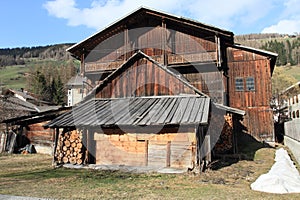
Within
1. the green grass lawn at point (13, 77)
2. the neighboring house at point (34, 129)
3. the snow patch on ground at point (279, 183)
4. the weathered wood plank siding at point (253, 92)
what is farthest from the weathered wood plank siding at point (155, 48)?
the green grass lawn at point (13, 77)

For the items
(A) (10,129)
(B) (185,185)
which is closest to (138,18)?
(A) (10,129)

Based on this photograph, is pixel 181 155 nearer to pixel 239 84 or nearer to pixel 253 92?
pixel 239 84

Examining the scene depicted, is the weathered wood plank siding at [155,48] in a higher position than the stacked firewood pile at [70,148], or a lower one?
higher

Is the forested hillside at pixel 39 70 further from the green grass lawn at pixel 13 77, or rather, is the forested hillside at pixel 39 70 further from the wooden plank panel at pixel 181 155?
the wooden plank panel at pixel 181 155

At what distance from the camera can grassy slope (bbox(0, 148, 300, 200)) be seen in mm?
7750

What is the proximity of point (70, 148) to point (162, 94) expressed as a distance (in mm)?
5480

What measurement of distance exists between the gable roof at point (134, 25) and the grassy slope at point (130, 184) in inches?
466

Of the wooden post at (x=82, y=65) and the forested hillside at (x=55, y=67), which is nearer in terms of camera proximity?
the wooden post at (x=82, y=65)

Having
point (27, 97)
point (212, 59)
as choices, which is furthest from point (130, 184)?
point (27, 97)

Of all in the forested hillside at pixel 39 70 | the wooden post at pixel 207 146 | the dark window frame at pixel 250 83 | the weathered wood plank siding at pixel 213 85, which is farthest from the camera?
the forested hillside at pixel 39 70

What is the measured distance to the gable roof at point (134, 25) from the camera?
67.9 feet

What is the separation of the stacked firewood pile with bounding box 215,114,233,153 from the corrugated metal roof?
17.6 ft

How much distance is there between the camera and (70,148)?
13.1m

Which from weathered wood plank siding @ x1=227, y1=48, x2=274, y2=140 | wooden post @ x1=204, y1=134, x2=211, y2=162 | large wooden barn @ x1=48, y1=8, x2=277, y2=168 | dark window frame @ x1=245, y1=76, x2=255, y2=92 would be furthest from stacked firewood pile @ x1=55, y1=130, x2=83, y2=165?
dark window frame @ x1=245, y1=76, x2=255, y2=92
